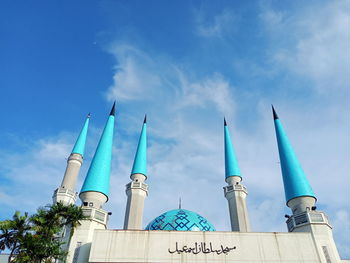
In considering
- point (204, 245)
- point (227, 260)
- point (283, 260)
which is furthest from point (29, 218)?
point (283, 260)

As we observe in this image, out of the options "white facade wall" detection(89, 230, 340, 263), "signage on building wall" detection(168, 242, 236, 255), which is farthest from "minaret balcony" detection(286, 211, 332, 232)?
"signage on building wall" detection(168, 242, 236, 255)

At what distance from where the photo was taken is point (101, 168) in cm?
2450

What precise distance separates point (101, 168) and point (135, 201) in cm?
570

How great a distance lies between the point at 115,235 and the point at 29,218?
5791mm

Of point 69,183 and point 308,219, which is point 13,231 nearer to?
point 69,183

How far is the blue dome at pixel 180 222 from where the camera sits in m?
25.9

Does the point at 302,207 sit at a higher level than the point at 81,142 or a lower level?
lower

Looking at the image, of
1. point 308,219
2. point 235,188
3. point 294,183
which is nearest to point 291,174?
point 294,183

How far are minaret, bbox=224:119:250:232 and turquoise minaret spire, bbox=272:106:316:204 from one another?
6.00 meters

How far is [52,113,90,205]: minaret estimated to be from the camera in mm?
27788

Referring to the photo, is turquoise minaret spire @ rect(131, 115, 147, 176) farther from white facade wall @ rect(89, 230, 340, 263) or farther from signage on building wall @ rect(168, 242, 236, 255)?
signage on building wall @ rect(168, 242, 236, 255)

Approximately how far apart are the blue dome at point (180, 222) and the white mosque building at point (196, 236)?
0.09 meters

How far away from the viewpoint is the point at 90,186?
23.1 meters

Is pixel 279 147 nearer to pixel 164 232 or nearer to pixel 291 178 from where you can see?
pixel 291 178
